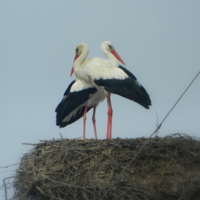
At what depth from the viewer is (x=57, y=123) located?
1249 cm

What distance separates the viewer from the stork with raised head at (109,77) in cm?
1155

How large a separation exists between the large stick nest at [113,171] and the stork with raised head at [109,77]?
1339mm

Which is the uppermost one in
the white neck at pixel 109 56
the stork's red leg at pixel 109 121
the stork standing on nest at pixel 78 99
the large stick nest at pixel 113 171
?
the white neck at pixel 109 56

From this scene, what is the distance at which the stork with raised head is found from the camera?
455 inches

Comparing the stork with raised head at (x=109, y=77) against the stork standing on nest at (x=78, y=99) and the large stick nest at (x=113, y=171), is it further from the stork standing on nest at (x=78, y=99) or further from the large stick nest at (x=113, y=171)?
the large stick nest at (x=113, y=171)

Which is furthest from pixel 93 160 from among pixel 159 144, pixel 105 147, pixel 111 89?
pixel 111 89

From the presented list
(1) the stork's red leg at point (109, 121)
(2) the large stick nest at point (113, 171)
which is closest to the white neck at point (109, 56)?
(1) the stork's red leg at point (109, 121)

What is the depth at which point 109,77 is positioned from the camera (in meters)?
11.9

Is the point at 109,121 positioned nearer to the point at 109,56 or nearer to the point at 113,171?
the point at 109,56

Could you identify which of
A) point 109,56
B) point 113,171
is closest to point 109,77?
point 109,56

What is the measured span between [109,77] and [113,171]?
7.63 feet

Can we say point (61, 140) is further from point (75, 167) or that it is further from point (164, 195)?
point (164, 195)

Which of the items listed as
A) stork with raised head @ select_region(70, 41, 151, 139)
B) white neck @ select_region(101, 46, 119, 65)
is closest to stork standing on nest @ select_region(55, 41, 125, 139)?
white neck @ select_region(101, 46, 119, 65)

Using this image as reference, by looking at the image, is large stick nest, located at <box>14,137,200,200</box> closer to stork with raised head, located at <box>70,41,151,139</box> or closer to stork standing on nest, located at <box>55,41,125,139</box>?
stork with raised head, located at <box>70,41,151,139</box>
